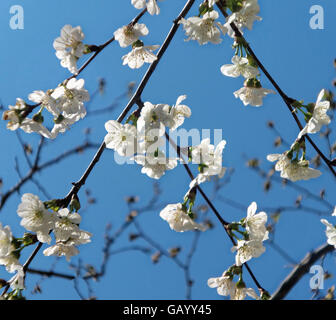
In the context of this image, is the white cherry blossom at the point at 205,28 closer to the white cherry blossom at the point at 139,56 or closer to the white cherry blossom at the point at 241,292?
the white cherry blossom at the point at 139,56

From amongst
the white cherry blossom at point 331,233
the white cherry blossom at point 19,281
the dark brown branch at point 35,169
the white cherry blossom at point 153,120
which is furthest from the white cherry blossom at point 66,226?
the dark brown branch at point 35,169

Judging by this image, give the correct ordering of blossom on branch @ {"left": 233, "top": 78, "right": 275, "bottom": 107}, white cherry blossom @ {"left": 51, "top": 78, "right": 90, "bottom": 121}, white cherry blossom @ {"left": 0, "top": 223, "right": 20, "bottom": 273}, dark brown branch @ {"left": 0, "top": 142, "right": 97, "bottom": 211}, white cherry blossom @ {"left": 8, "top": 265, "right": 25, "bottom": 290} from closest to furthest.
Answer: white cherry blossom @ {"left": 8, "top": 265, "right": 25, "bottom": 290} → white cherry blossom @ {"left": 0, "top": 223, "right": 20, "bottom": 273} → white cherry blossom @ {"left": 51, "top": 78, "right": 90, "bottom": 121} → blossom on branch @ {"left": 233, "top": 78, "right": 275, "bottom": 107} → dark brown branch @ {"left": 0, "top": 142, "right": 97, "bottom": 211}

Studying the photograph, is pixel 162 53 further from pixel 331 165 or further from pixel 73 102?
pixel 331 165

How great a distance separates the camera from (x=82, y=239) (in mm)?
1572

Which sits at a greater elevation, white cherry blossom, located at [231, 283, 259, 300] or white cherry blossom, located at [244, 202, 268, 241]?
white cherry blossom, located at [244, 202, 268, 241]

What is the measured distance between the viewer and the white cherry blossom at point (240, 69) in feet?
5.43

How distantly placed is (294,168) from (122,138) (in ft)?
2.49

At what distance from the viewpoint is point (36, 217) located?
1488mm

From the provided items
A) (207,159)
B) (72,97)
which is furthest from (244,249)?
(72,97)

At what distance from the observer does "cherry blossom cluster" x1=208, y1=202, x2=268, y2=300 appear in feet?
5.03

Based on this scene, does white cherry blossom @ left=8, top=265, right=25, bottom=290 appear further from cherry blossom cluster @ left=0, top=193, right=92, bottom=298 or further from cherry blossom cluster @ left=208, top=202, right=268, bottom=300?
cherry blossom cluster @ left=208, top=202, right=268, bottom=300

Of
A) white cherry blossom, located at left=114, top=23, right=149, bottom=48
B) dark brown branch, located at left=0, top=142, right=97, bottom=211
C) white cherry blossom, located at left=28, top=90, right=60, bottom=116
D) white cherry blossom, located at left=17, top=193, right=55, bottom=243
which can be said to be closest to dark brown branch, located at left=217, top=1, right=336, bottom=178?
white cherry blossom, located at left=114, top=23, right=149, bottom=48

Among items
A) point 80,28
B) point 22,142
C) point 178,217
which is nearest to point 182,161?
point 178,217

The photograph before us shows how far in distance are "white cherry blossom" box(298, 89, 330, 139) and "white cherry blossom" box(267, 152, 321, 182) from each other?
17cm
